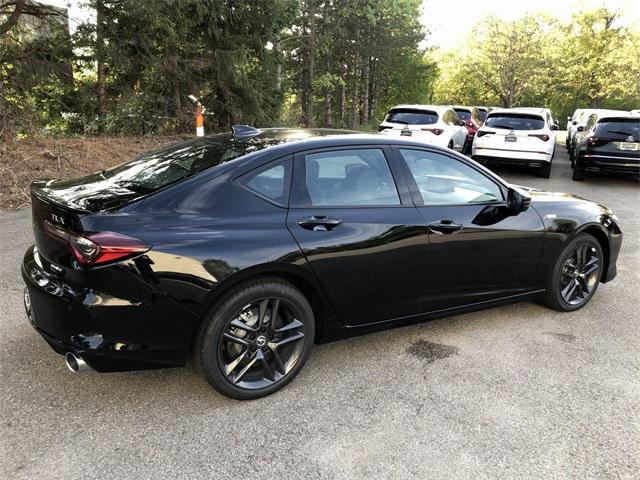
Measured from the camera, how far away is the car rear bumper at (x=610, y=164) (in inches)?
427

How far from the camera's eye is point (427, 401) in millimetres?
2980

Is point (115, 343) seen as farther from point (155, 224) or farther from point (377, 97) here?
point (377, 97)

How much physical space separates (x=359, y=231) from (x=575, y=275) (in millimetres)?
2302

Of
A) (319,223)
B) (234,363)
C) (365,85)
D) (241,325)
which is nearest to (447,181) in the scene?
(319,223)

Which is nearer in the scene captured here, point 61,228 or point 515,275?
point 61,228

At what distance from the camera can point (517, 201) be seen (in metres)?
3.77

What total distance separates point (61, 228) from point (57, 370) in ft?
3.37

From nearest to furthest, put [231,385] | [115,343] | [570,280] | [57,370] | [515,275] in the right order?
[115,343] < [231,385] < [57,370] < [515,275] < [570,280]

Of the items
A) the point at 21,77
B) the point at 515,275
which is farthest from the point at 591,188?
the point at 21,77

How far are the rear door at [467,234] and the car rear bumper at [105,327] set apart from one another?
173 cm

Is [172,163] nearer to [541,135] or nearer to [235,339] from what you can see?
[235,339]

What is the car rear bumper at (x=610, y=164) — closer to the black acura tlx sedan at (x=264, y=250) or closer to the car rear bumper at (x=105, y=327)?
→ the black acura tlx sedan at (x=264, y=250)

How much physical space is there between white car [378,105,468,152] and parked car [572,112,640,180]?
3.06 meters

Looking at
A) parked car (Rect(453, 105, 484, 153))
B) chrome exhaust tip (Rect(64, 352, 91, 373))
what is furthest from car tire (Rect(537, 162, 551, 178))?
chrome exhaust tip (Rect(64, 352, 91, 373))
